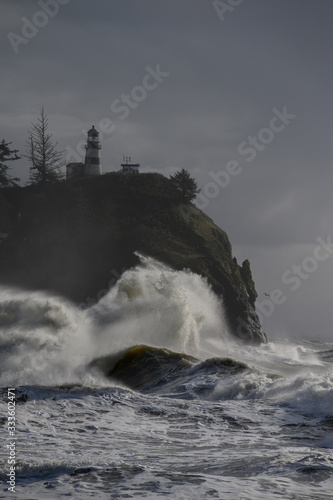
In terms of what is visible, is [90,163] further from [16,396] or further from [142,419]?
[142,419]

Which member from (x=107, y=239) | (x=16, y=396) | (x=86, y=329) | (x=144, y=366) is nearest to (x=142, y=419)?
(x=16, y=396)

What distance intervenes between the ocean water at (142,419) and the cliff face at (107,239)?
79.2ft

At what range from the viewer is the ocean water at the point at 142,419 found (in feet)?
29.5

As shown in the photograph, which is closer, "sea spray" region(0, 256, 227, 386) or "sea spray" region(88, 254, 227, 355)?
"sea spray" region(0, 256, 227, 386)

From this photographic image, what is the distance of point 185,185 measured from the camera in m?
→ 63.8

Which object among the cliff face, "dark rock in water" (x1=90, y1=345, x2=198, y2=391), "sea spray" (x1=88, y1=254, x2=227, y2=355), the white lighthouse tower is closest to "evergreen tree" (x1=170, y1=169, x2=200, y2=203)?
the cliff face

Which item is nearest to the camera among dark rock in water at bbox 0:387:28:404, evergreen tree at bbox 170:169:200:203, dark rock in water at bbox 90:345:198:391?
dark rock in water at bbox 0:387:28:404

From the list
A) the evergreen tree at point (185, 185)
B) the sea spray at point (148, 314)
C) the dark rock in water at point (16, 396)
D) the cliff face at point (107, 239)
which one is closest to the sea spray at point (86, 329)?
the sea spray at point (148, 314)

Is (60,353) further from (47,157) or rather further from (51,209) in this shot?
(47,157)

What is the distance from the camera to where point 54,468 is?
9555mm

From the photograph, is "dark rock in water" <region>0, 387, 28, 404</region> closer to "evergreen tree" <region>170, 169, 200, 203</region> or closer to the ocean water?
the ocean water

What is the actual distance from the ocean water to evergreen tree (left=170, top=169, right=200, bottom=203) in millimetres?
35307

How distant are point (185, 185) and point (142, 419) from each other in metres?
51.2

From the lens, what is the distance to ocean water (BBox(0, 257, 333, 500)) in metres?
8.98
